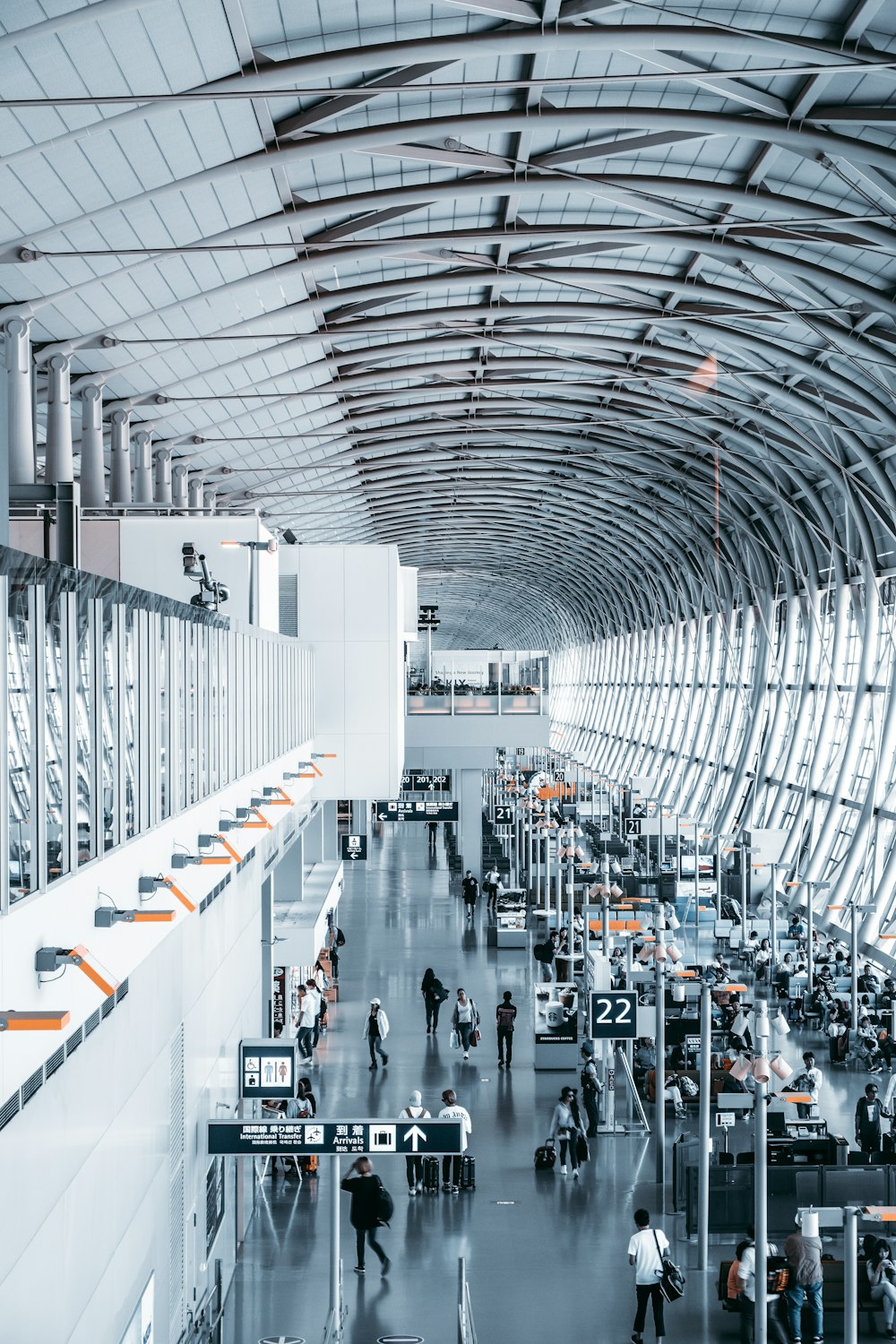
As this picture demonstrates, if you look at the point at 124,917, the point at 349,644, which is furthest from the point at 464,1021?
the point at 124,917

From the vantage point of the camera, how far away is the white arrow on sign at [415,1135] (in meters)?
12.8

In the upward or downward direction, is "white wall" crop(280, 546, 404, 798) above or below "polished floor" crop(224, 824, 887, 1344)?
above

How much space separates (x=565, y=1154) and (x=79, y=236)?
14.1 meters

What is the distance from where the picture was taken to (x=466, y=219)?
76.6 ft

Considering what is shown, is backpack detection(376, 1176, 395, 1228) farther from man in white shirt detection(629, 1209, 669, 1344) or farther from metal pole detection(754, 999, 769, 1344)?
metal pole detection(754, 999, 769, 1344)

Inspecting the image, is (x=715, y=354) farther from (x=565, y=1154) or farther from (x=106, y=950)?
(x=106, y=950)

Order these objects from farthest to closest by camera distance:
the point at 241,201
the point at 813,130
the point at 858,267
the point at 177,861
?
the point at 858,267 < the point at 241,201 < the point at 813,130 < the point at 177,861

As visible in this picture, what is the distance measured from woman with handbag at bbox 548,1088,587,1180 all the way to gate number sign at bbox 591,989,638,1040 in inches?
39.0

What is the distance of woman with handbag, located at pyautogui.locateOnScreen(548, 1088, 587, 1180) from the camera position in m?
18.3

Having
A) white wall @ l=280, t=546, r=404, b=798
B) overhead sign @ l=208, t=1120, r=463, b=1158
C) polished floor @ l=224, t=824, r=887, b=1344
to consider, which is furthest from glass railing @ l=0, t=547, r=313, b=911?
white wall @ l=280, t=546, r=404, b=798

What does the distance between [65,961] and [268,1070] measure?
402 inches

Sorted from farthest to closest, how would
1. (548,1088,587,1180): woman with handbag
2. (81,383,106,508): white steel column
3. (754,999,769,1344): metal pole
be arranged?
(81,383,106,508): white steel column
(548,1088,587,1180): woman with handbag
(754,999,769,1344): metal pole

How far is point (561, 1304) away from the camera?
14.1 m

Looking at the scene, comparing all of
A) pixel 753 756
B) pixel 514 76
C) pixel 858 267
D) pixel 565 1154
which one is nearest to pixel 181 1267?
pixel 565 1154
